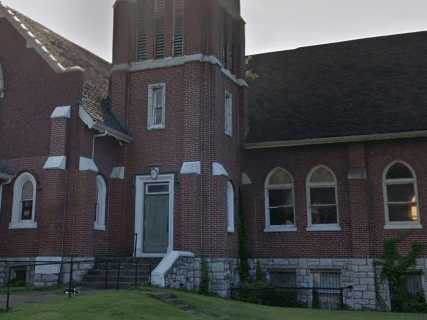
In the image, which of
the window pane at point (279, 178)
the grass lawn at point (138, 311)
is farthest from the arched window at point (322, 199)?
the grass lawn at point (138, 311)

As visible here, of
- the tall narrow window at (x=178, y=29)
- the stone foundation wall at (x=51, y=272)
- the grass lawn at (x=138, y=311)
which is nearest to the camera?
the grass lawn at (x=138, y=311)

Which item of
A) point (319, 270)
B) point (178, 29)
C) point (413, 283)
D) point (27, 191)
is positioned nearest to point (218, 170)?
point (319, 270)

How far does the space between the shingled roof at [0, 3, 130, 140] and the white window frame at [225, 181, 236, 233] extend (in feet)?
13.8

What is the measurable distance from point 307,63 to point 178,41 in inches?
283

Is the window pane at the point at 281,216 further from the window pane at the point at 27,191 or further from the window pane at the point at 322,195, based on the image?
the window pane at the point at 27,191

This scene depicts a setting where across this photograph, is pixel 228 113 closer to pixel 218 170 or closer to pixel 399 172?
pixel 218 170

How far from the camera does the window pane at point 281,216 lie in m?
20.6

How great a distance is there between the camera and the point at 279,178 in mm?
21109

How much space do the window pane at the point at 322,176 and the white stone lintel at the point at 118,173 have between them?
6.98 meters

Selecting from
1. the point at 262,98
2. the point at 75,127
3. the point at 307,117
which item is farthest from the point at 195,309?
the point at 262,98

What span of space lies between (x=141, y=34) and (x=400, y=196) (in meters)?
11.3

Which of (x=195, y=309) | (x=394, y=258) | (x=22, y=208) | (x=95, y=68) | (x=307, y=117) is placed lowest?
(x=195, y=309)

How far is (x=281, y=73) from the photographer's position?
24828mm

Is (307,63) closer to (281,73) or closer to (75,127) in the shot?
(281,73)
